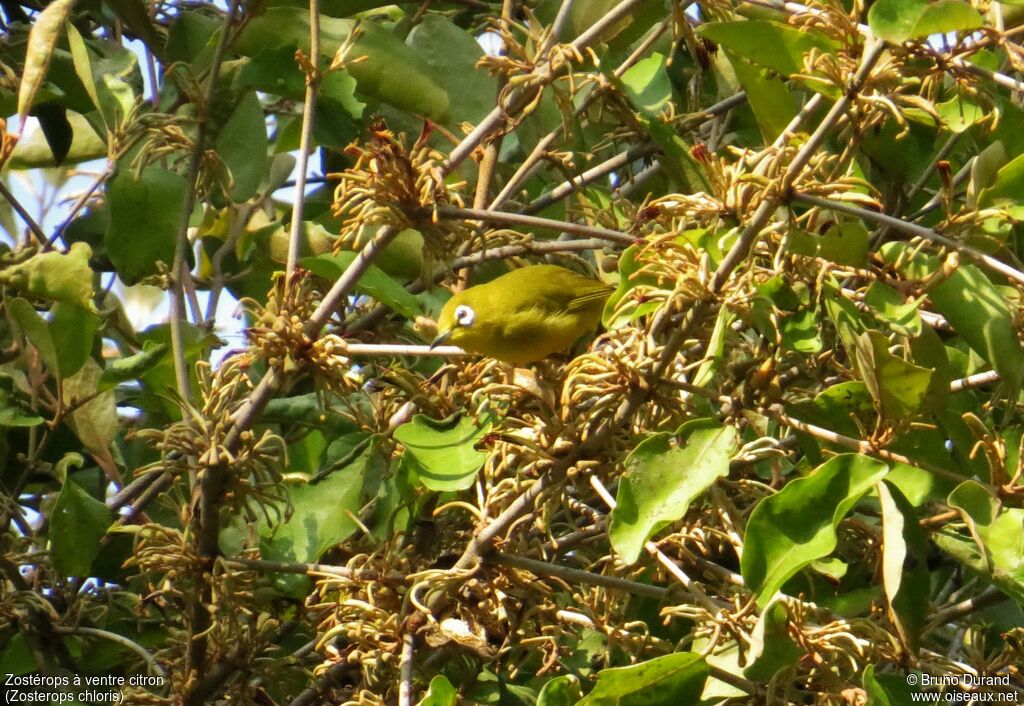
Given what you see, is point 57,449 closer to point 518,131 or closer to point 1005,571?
point 518,131

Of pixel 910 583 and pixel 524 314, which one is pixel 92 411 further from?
pixel 910 583

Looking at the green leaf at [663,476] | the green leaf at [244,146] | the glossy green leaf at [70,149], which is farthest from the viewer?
the glossy green leaf at [70,149]

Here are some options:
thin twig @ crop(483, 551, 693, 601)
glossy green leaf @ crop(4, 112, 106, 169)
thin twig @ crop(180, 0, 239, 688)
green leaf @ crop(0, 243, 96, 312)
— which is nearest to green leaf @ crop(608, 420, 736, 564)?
thin twig @ crop(483, 551, 693, 601)

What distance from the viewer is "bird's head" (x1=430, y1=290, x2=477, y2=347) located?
242 cm

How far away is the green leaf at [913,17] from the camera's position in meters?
1.36

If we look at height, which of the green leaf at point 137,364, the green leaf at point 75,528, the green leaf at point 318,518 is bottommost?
the green leaf at point 75,528

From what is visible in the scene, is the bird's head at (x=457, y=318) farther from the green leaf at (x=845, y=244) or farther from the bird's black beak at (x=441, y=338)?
the green leaf at (x=845, y=244)

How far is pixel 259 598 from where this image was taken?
6.59ft

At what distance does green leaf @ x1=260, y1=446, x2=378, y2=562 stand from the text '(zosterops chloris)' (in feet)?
1.05

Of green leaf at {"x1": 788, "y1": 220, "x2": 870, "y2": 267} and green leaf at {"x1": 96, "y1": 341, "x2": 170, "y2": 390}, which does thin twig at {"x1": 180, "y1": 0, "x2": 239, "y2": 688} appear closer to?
green leaf at {"x1": 96, "y1": 341, "x2": 170, "y2": 390}

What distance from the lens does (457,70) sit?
94.0 inches

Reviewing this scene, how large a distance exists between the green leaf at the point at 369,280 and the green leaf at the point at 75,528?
599 mm

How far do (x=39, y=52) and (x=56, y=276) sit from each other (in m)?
0.41

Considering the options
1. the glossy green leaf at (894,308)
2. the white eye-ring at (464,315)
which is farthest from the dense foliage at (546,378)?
the white eye-ring at (464,315)
